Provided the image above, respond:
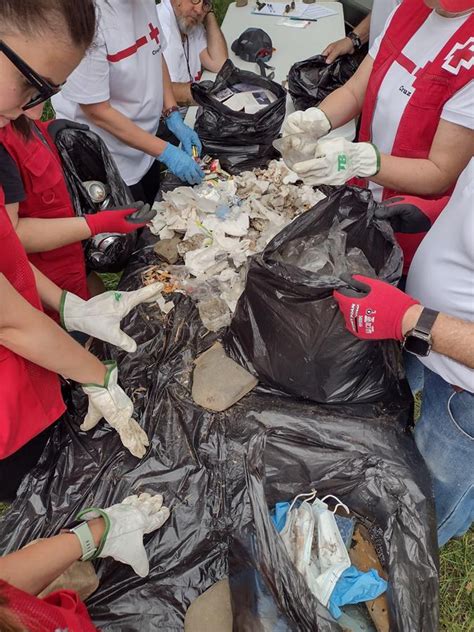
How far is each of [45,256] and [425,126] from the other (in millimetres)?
1396

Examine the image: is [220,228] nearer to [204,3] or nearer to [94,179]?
[94,179]

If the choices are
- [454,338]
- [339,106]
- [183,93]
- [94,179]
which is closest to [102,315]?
[94,179]

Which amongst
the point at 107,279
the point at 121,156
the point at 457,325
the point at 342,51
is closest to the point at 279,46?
the point at 342,51

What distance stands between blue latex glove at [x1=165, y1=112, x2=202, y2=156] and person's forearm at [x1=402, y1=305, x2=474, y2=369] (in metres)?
1.64

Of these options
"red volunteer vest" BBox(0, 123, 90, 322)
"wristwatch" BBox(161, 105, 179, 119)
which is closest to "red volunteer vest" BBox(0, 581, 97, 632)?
"red volunteer vest" BBox(0, 123, 90, 322)

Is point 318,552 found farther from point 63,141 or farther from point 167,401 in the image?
point 63,141

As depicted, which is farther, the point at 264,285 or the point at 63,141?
the point at 63,141

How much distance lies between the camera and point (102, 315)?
5.46 feet

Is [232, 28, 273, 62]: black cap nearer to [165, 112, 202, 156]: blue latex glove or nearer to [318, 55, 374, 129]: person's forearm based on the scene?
[165, 112, 202, 156]: blue latex glove

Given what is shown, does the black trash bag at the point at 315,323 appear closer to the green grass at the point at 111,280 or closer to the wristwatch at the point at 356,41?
the green grass at the point at 111,280

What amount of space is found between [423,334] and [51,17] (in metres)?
1.06

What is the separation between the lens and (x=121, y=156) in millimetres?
2463

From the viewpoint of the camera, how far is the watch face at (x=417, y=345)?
1.26m

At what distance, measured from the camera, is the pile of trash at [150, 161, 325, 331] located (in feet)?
6.37
